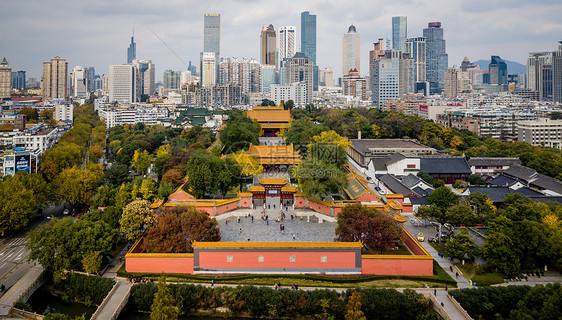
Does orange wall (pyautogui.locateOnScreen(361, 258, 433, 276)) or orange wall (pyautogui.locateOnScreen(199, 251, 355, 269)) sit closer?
orange wall (pyautogui.locateOnScreen(361, 258, 433, 276))

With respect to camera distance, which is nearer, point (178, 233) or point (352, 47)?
point (178, 233)

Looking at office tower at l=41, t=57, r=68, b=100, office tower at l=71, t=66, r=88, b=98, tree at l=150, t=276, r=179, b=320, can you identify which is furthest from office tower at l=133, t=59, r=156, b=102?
tree at l=150, t=276, r=179, b=320

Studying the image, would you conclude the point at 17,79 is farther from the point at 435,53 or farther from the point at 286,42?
the point at 435,53

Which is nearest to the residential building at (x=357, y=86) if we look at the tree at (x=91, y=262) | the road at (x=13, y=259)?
the road at (x=13, y=259)

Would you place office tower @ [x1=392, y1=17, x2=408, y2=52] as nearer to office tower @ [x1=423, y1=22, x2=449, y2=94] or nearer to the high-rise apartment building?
office tower @ [x1=423, y1=22, x2=449, y2=94]

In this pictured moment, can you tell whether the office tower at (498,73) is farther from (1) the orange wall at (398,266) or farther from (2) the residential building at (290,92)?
(1) the orange wall at (398,266)

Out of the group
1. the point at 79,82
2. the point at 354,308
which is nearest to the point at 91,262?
the point at 354,308
